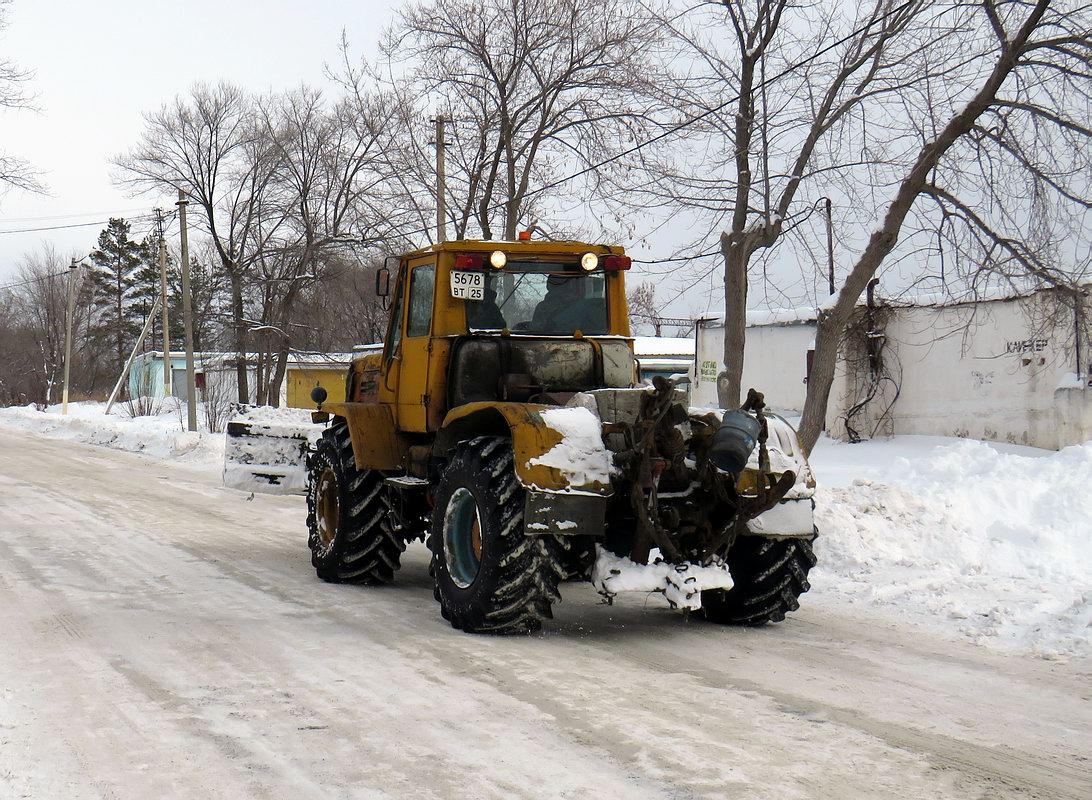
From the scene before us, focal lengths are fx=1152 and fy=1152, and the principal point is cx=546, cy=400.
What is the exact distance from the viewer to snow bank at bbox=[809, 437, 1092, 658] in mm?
7504

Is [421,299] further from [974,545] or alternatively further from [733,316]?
[733,316]

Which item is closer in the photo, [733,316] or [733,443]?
[733,443]

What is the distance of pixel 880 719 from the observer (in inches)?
205

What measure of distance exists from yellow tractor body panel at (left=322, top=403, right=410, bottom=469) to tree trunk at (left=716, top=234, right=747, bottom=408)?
23.3ft

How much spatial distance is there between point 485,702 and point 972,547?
6.32 meters

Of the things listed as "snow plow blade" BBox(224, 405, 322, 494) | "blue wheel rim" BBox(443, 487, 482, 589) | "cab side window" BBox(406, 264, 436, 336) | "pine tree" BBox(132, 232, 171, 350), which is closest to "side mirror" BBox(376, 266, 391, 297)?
"cab side window" BBox(406, 264, 436, 336)

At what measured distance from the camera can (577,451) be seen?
6.66 m

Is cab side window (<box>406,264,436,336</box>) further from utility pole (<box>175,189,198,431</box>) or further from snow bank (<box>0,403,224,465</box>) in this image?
utility pole (<box>175,189,198,431</box>)

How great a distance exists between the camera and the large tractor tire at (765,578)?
737 centimetres

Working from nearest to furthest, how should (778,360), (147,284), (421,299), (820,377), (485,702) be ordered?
(485,702)
(421,299)
(820,377)
(778,360)
(147,284)

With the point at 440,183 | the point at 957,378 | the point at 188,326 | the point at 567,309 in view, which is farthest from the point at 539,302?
the point at 188,326

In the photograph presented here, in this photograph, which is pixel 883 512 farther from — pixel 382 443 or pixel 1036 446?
pixel 1036 446

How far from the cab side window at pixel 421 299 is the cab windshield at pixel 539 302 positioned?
0.33 m

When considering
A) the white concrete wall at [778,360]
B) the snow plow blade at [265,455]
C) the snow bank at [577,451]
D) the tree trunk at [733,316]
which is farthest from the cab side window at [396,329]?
the white concrete wall at [778,360]
